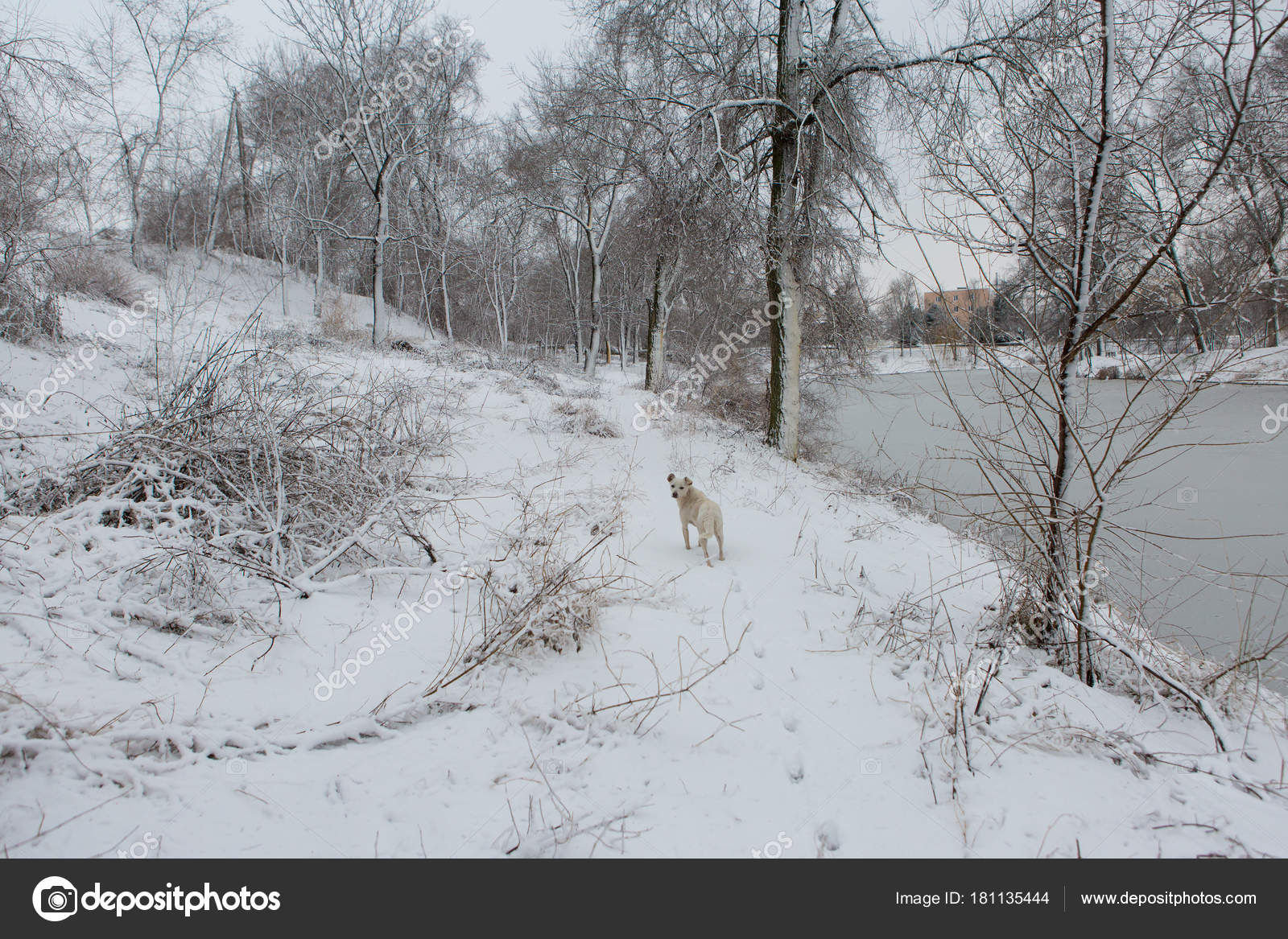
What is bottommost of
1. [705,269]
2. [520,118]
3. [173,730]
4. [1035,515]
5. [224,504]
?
[173,730]

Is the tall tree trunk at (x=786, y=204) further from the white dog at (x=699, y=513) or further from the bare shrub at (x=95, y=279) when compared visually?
the bare shrub at (x=95, y=279)

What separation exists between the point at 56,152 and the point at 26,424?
4170 millimetres

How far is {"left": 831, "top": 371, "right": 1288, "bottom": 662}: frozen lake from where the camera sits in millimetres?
3607

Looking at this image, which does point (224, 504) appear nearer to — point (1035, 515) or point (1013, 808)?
point (1013, 808)

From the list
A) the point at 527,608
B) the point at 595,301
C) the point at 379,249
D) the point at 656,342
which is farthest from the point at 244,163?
the point at 527,608

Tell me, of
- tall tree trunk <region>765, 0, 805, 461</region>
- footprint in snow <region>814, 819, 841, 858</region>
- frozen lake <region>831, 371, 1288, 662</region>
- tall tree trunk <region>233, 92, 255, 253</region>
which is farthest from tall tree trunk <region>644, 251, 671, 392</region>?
tall tree trunk <region>233, 92, 255, 253</region>

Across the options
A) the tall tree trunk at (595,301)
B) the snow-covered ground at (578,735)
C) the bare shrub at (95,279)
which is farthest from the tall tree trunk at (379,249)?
the snow-covered ground at (578,735)
